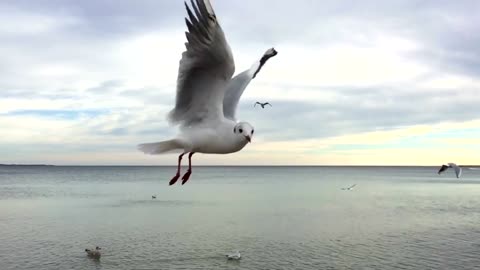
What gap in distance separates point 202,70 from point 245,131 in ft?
4.70

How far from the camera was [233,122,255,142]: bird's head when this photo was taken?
219 inches

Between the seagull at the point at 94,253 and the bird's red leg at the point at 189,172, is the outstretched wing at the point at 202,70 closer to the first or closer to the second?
the bird's red leg at the point at 189,172

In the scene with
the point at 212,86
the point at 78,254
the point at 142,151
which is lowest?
the point at 78,254

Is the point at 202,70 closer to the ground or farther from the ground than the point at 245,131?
farther from the ground

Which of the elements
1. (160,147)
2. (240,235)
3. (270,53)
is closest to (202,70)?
(160,147)

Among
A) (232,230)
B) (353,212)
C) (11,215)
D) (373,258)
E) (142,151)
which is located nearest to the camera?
(142,151)

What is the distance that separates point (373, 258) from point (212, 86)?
3287 centimetres

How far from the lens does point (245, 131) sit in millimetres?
5602

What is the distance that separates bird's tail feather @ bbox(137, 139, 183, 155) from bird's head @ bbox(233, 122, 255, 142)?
139cm

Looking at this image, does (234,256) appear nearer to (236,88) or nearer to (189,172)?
(236,88)

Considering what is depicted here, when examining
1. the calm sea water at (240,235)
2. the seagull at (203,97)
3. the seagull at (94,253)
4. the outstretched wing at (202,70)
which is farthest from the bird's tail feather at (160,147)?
the seagull at (94,253)

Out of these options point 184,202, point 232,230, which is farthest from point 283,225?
point 184,202

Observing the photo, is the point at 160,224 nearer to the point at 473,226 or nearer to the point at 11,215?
the point at 11,215

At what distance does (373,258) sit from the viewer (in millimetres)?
37281
